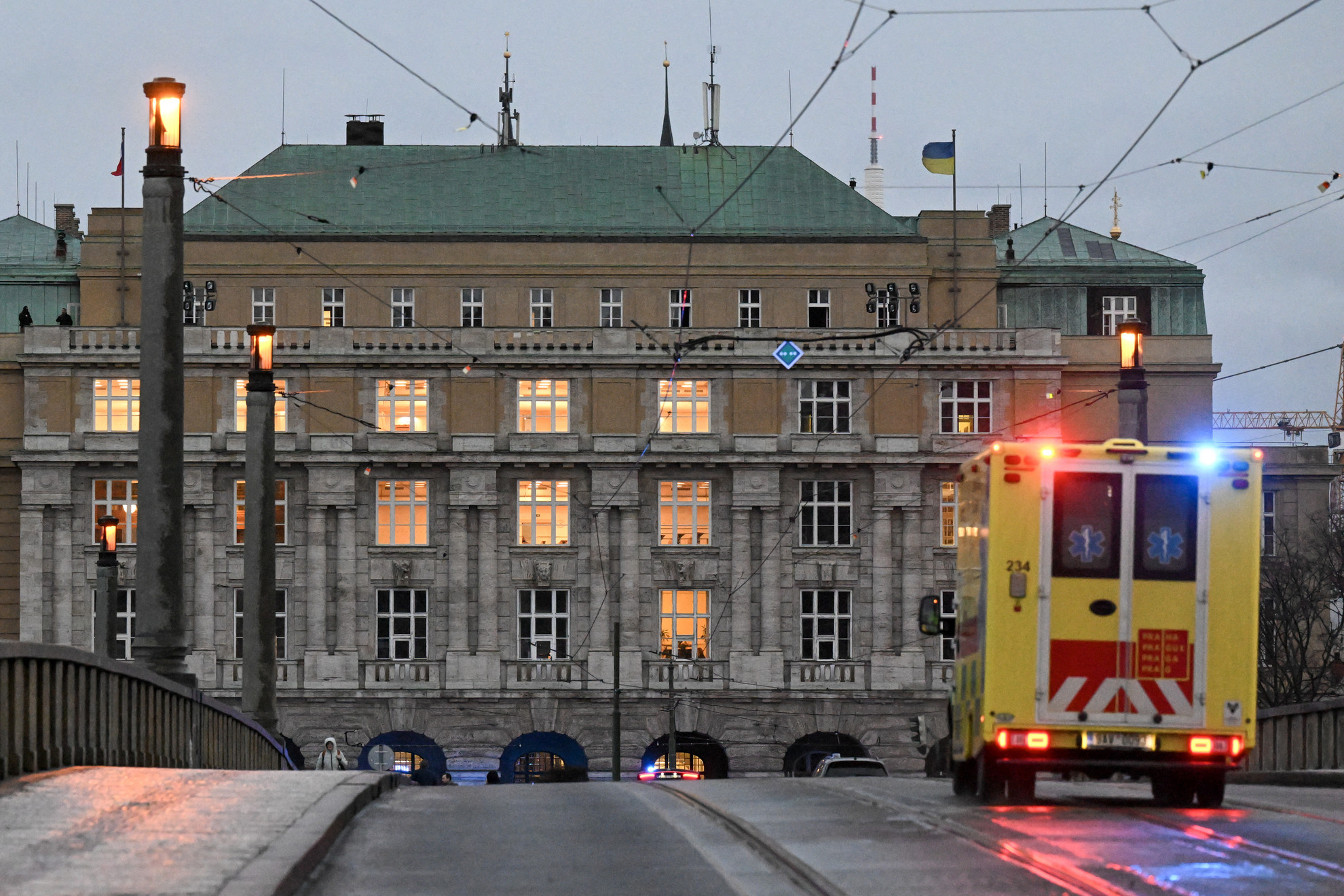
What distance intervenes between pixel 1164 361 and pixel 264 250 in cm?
3092

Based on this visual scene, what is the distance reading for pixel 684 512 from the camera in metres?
71.6

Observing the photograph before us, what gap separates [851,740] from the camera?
70.0m

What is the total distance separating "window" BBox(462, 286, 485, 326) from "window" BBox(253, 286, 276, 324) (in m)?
6.38

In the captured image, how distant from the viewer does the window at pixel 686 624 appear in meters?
70.8

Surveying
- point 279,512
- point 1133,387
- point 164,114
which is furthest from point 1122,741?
point 279,512

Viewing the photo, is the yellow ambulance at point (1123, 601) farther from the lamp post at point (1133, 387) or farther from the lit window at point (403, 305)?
the lit window at point (403, 305)

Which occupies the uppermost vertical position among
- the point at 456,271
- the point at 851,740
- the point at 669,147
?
the point at 669,147

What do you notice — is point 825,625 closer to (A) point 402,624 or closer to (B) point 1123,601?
(A) point 402,624

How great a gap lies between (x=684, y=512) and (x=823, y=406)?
577cm

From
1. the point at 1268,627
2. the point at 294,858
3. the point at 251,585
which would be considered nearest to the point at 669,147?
the point at 1268,627

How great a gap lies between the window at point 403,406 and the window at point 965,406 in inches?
665

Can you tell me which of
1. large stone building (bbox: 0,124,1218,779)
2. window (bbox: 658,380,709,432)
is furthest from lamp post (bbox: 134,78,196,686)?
window (bbox: 658,380,709,432)

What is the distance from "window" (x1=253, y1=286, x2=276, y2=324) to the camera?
74062 mm

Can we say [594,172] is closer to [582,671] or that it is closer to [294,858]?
[582,671]
